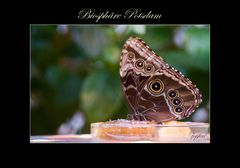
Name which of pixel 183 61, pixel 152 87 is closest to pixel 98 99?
pixel 152 87

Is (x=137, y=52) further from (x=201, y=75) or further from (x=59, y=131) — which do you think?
(x=59, y=131)

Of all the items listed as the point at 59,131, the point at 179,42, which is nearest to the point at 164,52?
the point at 179,42

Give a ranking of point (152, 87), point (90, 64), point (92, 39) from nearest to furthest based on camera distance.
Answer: point (152, 87) → point (92, 39) → point (90, 64)

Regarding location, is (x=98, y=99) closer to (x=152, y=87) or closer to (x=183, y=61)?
(x=152, y=87)

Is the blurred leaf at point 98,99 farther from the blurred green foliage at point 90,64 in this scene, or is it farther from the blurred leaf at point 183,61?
the blurred leaf at point 183,61

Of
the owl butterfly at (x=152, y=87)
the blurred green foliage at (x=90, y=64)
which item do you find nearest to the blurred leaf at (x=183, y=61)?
the blurred green foliage at (x=90, y=64)

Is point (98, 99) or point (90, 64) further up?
point (90, 64)
